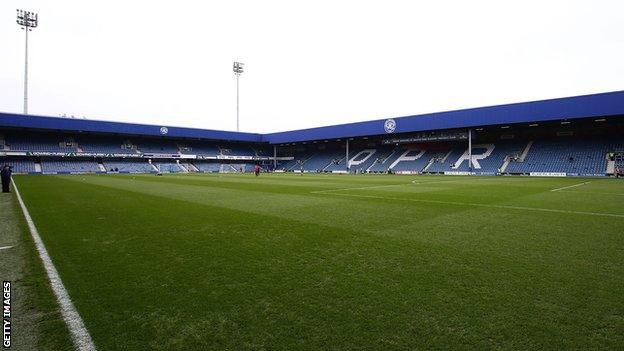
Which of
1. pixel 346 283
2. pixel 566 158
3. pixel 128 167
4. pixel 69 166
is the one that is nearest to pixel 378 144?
pixel 566 158

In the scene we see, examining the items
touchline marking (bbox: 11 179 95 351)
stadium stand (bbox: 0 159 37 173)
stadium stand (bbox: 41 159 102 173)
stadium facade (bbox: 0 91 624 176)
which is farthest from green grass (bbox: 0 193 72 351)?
stadium stand (bbox: 41 159 102 173)

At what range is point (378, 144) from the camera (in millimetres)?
63000

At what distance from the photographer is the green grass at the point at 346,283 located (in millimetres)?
2664

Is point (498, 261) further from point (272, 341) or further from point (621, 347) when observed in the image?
point (272, 341)

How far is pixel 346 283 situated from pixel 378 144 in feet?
200

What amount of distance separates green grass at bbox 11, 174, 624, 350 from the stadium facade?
3686 cm

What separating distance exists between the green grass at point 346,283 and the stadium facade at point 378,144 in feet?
121

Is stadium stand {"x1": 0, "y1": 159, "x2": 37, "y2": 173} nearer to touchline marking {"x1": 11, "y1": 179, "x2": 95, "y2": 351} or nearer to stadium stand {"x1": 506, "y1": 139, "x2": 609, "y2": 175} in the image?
touchline marking {"x1": 11, "y1": 179, "x2": 95, "y2": 351}

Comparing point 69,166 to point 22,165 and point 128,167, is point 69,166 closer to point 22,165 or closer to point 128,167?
point 22,165

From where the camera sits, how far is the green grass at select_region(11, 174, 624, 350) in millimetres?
2664

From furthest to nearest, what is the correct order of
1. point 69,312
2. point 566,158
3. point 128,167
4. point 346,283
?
point 128,167
point 566,158
point 346,283
point 69,312

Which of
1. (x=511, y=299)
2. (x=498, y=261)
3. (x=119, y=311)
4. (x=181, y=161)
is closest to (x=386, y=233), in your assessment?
(x=498, y=261)

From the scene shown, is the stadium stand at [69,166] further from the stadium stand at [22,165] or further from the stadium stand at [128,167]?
the stadium stand at [128,167]

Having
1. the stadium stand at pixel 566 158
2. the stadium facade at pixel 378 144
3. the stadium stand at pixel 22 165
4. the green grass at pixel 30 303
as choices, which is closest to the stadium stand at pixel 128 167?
the stadium facade at pixel 378 144
